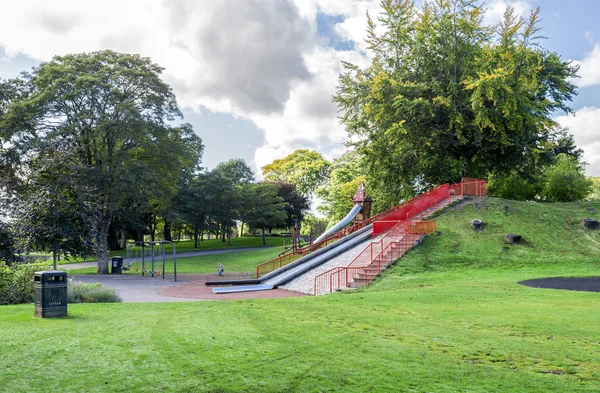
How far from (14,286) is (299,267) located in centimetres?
1312

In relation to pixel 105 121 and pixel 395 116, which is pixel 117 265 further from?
pixel 395 116

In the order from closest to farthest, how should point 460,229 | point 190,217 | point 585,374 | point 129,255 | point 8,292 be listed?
point 585,374
point 8,292
point 460,229
point 129,255
point 190,217

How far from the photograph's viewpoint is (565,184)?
126ft

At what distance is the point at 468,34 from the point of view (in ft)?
115

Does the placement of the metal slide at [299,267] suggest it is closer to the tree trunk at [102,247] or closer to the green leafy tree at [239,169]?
the tree trunk at [102,247]

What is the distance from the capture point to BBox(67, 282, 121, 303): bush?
15.5m

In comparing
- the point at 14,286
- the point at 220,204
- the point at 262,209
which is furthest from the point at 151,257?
the point at 14,286

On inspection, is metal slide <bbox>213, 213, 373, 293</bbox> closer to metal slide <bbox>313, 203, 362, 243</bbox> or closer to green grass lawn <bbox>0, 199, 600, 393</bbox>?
metal slide <bbox>313, 203, 362, 243</bbox>

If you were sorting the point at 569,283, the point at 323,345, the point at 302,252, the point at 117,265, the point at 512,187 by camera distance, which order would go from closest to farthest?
the point at 323,345 < the point at 569,283 < the point at 302,252 < the point at 117,265 < the point at 512,187

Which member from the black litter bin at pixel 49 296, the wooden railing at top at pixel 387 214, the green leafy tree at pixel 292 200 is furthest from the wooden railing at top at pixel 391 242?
the green leafy tree at pixel 292 200

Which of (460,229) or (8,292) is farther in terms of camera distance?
(460,229)

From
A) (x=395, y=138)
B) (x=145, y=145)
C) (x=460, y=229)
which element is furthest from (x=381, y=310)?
(x=145, y=145)

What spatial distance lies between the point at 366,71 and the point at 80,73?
2023 centimetres

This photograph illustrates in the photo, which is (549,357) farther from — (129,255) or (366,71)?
(129,255)
